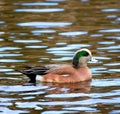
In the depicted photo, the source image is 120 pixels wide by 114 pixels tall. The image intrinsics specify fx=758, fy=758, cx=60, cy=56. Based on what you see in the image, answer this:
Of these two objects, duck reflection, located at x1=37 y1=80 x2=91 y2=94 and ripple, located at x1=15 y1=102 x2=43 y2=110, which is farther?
duck reflection, located at x1=37 y1=80 x2=91 y2=94

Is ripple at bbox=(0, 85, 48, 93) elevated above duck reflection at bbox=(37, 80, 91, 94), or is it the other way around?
ripple at bbox=(0, 85, 48, 93)

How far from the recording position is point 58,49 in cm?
1764

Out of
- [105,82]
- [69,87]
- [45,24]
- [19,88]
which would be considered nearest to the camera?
[19,88]

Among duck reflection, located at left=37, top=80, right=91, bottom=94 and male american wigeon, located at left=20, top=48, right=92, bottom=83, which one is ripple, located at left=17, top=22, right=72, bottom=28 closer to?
male american wigeon, located at left=20, top=48, right=92, bottom=83

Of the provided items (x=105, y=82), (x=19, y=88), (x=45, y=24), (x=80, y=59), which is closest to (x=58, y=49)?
(x=80, y=59)

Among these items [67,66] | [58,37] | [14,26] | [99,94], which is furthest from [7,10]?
[99,94]

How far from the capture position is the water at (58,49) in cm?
1291

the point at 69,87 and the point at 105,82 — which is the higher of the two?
the point at 105,82

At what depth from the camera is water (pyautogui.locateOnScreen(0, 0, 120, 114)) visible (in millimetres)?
12906

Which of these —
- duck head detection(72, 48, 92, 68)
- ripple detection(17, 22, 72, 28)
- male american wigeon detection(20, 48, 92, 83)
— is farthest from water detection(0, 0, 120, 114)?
duck head detection(72, 48, 92, 68)

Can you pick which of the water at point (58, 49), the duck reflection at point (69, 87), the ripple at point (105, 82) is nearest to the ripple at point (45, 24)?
the water at point (58, 49)

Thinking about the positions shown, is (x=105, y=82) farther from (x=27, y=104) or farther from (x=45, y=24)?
(x=45, y=24)

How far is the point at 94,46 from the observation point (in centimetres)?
1805

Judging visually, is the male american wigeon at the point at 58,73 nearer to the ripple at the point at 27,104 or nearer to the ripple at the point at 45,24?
the ripple at the point at 27,104
